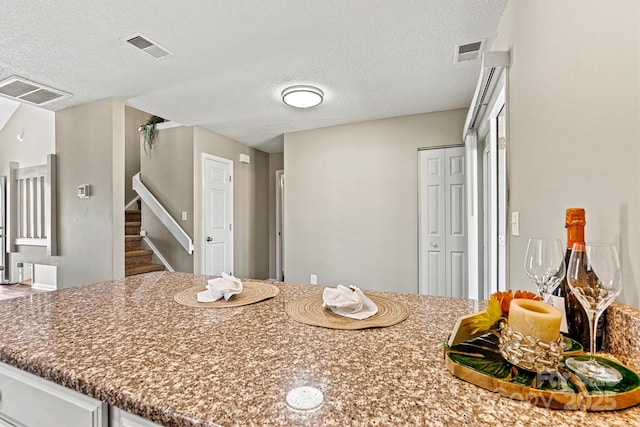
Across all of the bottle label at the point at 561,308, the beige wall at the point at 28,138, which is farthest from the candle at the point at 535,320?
the beige wall at the point at 28,138

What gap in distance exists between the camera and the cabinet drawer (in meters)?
0.67

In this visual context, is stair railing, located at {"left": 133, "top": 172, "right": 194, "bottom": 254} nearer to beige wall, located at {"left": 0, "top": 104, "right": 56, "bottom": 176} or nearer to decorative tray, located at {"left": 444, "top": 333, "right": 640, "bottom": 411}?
beige wall, located at {"left": 0, "top": 104, "right": 56, "bottom": 176}

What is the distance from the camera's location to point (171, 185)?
4.20 metres

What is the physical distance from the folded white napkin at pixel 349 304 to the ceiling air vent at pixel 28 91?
11.1ft

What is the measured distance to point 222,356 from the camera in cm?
71

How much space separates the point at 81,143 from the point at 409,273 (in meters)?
3.90

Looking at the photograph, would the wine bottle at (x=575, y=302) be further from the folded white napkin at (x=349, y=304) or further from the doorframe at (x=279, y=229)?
the doorframe at (x=279, y=229)

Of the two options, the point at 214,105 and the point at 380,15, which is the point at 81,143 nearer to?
the point at 214,105

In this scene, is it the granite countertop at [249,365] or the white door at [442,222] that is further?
the white door at [442,222]

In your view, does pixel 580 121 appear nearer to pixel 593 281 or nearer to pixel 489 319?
pixel 593 281

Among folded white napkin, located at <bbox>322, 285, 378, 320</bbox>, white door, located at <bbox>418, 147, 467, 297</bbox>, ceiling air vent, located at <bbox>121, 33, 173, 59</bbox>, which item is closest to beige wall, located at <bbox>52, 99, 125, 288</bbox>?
ceiling air vent, located at <bbox>121, 33, 173, 59</bbox>

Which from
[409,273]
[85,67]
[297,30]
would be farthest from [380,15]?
[409,273]

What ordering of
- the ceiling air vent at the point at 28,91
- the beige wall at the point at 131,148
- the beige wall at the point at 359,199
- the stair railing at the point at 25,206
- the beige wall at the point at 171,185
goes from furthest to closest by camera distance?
the beige wall at the point at 131,148 < the stair railing at the point at 25,206 < the beige wall at the point at 171,185 < the beige wall at the point at 359,199 < the ceiling air vent at the point at 28,91

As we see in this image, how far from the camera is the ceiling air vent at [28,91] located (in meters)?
2.68
